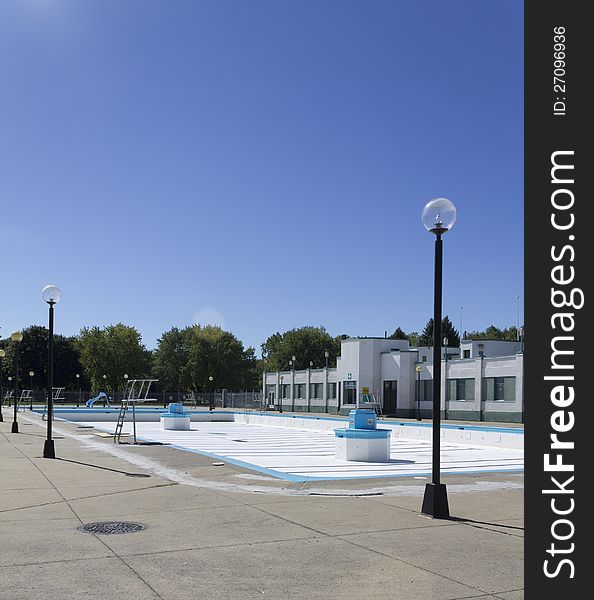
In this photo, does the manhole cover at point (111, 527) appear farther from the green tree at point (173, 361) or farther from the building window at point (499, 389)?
the green tree at point (173, 361)

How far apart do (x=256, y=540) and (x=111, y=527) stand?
1908 millimetres

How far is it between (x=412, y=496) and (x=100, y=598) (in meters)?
6.58

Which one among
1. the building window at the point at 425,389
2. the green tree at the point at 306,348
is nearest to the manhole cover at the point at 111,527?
the building window at the point at 425,389

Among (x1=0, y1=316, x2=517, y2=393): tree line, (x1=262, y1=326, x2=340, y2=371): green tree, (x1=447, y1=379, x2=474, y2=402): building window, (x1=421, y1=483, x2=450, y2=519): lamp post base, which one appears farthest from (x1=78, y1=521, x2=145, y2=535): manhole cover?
(x1=262, y1=326, x2=340, y2=371): green tree

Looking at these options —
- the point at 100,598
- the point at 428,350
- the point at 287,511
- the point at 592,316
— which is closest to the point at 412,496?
the point at 287,511

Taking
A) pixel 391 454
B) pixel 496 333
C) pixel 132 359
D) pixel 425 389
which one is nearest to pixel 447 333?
pixel 496 333

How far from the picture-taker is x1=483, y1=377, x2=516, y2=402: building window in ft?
147

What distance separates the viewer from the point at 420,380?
5369 cm

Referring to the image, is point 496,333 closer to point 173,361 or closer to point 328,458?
point 173,361

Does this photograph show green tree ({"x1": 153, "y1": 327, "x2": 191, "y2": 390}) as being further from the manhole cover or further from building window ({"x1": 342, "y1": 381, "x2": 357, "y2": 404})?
the manhole cover

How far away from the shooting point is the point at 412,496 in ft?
A: 37.3

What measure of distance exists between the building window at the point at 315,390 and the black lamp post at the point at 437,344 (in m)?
56.9

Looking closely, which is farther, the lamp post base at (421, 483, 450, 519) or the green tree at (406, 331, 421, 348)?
the green tree at (406, 331, 421, 348)

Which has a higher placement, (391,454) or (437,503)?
(437,503)
